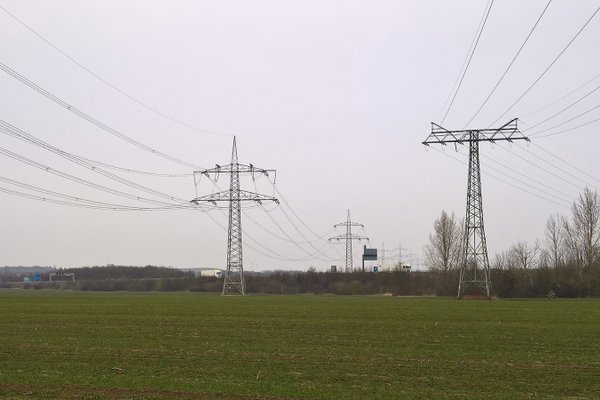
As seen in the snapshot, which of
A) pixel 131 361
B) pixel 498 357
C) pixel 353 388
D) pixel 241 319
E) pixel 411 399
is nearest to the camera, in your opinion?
pixel 411 399

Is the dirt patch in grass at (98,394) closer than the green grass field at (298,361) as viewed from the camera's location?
Yes

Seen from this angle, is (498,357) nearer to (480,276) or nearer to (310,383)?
(310,383)

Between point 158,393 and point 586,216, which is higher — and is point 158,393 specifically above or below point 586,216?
below

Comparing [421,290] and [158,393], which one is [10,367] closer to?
[158,393]

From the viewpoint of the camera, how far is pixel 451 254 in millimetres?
129125

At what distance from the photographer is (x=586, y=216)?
107312mm

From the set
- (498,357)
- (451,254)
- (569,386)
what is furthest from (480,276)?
(569,386)

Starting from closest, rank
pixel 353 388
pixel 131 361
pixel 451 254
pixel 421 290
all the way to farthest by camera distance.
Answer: pixel 353 388 < pixel 131 361 < pixel 421 290 < pixel 451 254

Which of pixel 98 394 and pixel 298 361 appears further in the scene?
pixel 298 361

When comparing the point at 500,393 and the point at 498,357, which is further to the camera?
the point at 498,357

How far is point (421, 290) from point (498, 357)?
3850 inches

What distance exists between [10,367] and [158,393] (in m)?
6.53

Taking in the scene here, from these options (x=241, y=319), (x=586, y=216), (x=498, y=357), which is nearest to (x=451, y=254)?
(x=586, y=216)

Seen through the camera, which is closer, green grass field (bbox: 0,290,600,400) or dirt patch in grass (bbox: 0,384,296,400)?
dirt patch in grass (bbox: 0,384,296,400)
